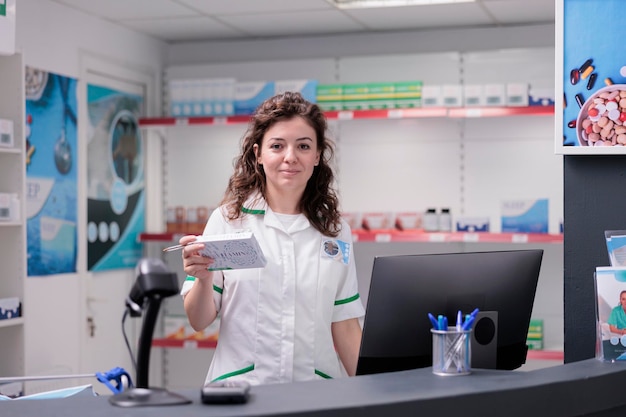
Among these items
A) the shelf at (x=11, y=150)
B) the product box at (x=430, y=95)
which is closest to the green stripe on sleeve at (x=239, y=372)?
the shelf at (x=11, y=150)

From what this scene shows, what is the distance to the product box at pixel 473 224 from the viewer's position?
526 centimetres

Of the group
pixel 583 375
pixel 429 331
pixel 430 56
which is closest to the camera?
pixel 583 375

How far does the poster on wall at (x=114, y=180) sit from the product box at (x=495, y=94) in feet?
7.70

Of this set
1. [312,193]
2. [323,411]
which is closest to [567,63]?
[312,193]

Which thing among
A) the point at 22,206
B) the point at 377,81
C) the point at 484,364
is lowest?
the point at 484,364

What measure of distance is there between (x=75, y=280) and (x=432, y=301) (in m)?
3.56

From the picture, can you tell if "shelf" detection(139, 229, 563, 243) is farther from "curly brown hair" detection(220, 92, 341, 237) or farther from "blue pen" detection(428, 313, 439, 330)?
"blue pen" detection(428, 313, 439, 330)

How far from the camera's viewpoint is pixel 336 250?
8.80 ft

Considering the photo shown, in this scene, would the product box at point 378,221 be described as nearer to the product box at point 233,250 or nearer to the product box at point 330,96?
the product box at point 330,96

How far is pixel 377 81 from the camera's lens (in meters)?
5.71

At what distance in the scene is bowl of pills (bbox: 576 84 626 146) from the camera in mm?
2420

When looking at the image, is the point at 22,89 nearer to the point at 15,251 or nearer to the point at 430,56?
the point at 15,251

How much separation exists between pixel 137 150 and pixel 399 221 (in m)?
1.87

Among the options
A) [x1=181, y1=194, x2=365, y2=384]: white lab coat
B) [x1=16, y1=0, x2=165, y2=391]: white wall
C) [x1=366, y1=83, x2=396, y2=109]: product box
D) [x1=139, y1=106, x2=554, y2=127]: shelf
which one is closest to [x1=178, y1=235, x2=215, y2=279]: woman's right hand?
[x1=181, y1=194, x2=365, y2=384]: white lab coat
